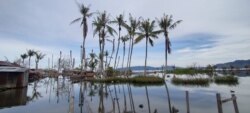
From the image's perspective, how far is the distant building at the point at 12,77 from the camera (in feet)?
91.2

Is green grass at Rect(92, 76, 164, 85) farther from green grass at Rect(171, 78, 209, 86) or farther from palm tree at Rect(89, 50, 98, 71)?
palm tree at Rect(89, 50, 98, 71)

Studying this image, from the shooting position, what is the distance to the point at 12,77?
Result: 29.6 m

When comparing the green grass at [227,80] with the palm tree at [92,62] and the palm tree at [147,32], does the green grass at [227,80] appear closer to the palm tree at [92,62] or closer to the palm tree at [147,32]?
the palm tree at [147,32]

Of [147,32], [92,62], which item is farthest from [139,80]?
[92,62]

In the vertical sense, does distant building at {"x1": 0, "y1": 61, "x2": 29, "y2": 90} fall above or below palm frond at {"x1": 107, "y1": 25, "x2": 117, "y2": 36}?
below

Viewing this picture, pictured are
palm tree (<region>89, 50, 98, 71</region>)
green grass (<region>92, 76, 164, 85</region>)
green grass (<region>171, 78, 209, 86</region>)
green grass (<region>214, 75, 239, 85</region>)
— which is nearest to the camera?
green grass (<region>171, 78, 209, 86</region>)

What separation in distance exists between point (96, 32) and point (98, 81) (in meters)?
10.7

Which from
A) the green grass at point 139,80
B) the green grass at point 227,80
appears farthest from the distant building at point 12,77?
the green grass at point 227,80

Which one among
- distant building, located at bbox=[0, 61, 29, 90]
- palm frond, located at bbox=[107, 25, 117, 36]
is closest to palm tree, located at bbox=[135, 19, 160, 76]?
palm frond, located at bbox=[107, 25, 117, 36]

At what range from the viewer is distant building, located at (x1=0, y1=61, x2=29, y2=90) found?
27802 millimetres

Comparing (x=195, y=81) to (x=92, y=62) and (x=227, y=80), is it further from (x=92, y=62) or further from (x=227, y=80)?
(x=92, y=62)

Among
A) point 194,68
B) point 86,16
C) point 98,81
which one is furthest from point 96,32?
point 194,68

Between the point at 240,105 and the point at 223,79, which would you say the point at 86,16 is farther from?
the point at 240,105

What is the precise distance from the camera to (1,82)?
27.9m
